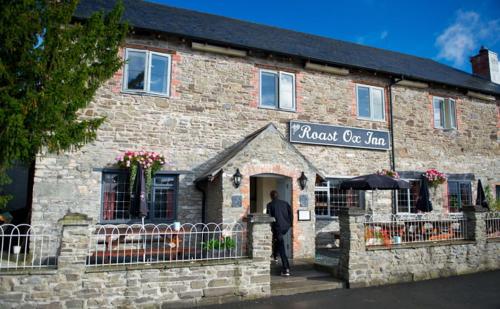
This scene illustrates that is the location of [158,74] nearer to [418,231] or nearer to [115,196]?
[115,196]

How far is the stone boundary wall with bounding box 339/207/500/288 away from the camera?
807cm

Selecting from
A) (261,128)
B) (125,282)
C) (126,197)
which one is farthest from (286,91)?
(125,282)

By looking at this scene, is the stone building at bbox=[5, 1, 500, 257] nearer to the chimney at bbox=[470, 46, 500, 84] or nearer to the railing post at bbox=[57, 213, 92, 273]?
the railing post at bbox=[57, 213, 92, 273]

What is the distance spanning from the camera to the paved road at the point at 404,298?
263 inches

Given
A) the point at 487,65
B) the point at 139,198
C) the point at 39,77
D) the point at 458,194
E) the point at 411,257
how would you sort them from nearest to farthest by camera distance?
the point at 39,77 < the point at 139,198 < the point at 411,257 < the point at 458,194 < the point at 487,65

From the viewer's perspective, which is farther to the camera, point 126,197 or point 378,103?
point 378,103

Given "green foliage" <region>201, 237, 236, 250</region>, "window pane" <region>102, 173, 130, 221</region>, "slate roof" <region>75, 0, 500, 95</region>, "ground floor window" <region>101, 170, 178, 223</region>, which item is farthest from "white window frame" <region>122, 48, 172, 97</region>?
"green foliage" <region>201, 237, 236, 250</region>

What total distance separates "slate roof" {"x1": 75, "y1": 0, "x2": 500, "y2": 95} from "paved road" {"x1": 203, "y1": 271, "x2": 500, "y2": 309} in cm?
766

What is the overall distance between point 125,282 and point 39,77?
4.18m

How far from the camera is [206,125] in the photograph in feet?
35.2

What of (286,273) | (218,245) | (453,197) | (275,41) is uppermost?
(275,41)

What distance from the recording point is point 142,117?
1004 cm

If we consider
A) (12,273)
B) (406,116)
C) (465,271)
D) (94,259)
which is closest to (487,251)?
(465,271)

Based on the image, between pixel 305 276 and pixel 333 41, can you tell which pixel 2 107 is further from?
pixel 333 41
